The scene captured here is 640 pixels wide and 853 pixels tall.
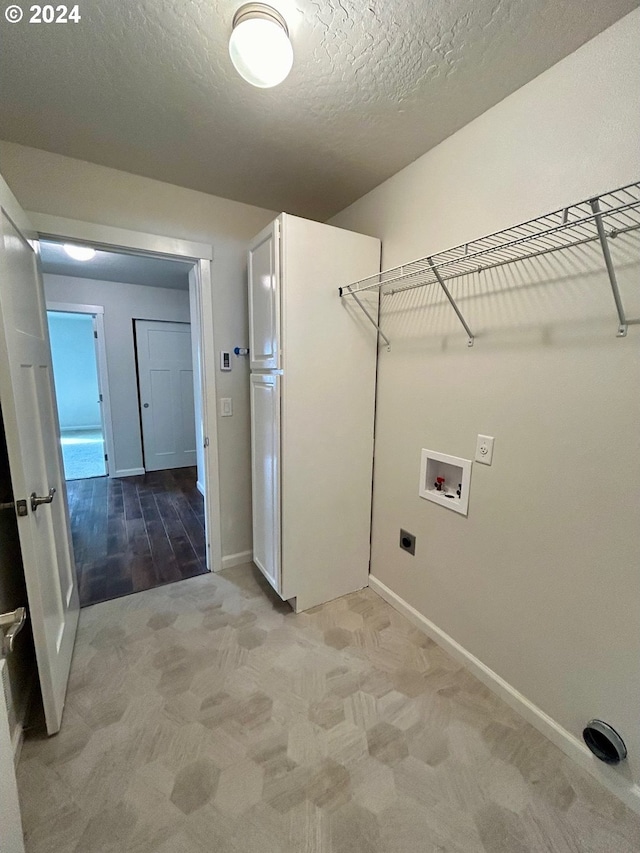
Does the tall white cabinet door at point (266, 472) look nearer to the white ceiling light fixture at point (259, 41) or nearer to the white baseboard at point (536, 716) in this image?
the white baseboard at point (536, 716)

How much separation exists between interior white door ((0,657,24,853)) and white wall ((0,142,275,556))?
1643 mm

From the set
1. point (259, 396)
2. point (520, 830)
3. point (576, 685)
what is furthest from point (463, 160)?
point (520, 830)

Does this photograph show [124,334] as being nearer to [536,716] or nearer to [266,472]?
[266,472]

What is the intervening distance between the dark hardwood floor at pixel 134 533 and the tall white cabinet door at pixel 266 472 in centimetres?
64

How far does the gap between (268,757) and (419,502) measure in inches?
48.2

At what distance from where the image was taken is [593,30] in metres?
1.05

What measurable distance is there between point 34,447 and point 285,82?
1672 millimetres

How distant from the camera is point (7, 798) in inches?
27.4

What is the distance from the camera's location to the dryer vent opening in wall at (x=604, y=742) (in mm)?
1121

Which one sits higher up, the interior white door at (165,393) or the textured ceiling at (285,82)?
the textured ceiling at (285,82)

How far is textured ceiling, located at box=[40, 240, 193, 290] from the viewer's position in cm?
329

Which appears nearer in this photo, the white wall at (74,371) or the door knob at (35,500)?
the door knob at (35,500)

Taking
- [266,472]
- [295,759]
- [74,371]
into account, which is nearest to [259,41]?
[266,472]

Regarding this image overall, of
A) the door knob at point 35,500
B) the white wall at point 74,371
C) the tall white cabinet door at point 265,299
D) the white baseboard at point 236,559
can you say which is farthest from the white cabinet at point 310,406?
the white wall at point 74,371
